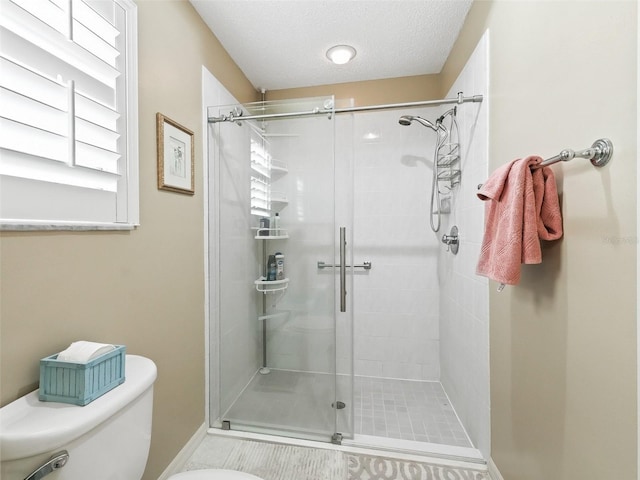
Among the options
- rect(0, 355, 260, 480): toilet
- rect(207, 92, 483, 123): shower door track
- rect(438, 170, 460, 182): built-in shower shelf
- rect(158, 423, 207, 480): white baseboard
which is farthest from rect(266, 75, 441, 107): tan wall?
rect(158, 423, 207, 480): white baseboard

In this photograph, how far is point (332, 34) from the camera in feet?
6.03

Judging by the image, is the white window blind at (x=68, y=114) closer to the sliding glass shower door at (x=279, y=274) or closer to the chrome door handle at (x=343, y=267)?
the sliding glass shower door at (x=279, y=274)

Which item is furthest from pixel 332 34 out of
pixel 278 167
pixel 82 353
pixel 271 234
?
pixel 82 353

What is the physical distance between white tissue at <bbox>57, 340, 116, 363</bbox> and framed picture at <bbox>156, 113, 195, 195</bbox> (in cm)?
74

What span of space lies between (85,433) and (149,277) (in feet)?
2.19

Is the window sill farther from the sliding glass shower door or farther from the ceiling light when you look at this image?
the ceiling light

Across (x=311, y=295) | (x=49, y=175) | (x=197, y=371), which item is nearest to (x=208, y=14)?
(x=49, y=175)

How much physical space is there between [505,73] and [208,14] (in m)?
1.58

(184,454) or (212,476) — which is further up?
(212,476)

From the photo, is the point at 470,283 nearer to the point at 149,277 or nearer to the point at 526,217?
the point at 526,217

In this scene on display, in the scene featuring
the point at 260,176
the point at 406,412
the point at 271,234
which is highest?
the point at 260,176

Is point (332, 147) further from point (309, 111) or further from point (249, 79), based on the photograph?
point (249, 79)

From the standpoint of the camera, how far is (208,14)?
1.66 m

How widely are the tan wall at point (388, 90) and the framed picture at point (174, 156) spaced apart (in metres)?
1.44
